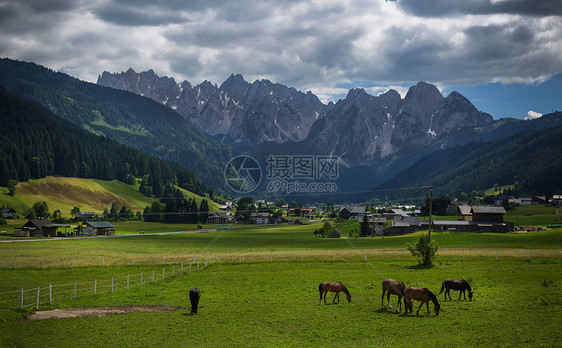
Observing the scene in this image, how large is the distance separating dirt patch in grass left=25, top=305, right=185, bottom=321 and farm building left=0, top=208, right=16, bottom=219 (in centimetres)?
16746

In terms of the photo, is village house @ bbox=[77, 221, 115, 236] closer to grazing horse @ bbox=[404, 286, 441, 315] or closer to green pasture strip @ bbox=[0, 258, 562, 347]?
green pasture strip @ bbox=[0, 258, 562, 347]

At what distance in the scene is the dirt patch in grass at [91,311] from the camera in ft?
104

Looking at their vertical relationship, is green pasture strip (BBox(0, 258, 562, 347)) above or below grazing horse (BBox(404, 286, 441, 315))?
below

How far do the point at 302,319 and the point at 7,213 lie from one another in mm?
183288

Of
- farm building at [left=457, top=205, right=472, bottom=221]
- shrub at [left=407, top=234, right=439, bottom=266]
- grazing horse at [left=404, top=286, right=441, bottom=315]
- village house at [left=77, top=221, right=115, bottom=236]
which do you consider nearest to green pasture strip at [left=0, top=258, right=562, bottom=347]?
grazing horse at [left=404, top=286, right=441, bottom=315]

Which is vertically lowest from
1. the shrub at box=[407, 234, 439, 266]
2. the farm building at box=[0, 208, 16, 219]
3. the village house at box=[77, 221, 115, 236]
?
the village house at box=[77, 221, 115, 236]

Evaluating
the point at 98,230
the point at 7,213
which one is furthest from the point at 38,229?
the point at 7,213

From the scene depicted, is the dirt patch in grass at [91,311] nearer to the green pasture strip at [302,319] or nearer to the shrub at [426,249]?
the green pasture strip at [302,319]

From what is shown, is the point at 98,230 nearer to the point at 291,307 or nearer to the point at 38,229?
the point at 38,229

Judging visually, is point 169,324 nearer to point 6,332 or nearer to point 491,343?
point 6,332

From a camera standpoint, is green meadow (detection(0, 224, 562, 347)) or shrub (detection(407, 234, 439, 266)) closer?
green meadow (detection(0, 224, 562, 347))

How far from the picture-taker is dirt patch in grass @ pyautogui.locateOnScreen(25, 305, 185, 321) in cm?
3158

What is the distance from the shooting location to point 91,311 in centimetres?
3322

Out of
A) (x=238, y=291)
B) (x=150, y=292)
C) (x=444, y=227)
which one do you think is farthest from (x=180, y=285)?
(x=444, y=227)
